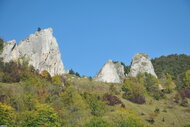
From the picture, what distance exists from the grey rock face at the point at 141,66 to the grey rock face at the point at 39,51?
31.2m

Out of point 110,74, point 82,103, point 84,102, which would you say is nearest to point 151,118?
point 82,103

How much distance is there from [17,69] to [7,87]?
1974 cm

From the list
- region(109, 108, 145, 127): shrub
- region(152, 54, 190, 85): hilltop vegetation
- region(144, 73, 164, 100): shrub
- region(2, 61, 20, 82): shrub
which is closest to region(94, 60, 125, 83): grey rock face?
region(144, 73, 164, 100): shrub

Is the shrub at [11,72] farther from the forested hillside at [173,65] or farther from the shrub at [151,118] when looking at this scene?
the forested hillside at [173,65]

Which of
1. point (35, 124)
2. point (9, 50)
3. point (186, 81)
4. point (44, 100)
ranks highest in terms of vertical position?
point (9, 50)

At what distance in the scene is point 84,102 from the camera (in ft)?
286

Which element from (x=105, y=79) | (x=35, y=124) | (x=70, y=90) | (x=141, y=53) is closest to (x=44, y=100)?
(x=70, y=90)

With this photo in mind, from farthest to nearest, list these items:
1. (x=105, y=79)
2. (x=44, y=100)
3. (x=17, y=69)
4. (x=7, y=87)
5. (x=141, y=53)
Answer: (x=141, y=53), (x=105, y=79), (x=17, y=69), (x=7, y=87), (x=44, y=100)

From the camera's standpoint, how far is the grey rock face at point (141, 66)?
465 feet

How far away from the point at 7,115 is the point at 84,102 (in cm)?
2495

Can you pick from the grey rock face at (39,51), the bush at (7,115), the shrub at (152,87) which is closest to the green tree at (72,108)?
the bush at (7,115)

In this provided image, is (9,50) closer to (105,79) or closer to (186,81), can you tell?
(105,79)

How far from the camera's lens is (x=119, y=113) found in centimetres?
7500

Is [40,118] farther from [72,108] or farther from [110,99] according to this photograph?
[110,99]
